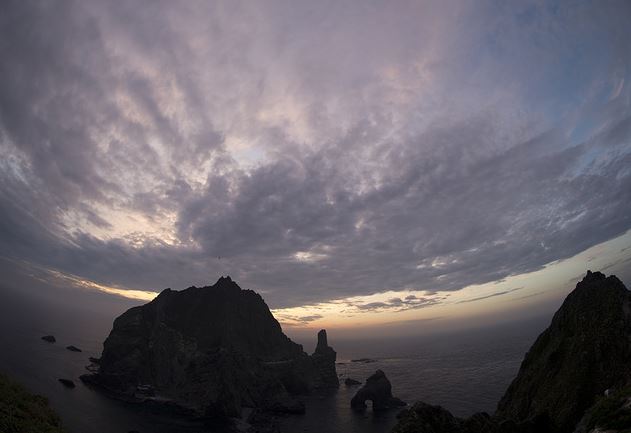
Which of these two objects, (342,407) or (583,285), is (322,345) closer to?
(342,407)

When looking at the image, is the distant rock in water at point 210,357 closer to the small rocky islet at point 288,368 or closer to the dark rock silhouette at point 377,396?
the small rocky islet at point 288,368

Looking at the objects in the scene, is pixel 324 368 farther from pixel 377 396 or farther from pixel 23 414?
pixel 23 414

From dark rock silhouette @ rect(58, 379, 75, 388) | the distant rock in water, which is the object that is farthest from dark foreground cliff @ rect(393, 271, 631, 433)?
dark rock silhouette @ rect(58, 379, 75, 388)

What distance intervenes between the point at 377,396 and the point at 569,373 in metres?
70.0

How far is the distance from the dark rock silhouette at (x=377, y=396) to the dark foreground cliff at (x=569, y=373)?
62260 millimetres

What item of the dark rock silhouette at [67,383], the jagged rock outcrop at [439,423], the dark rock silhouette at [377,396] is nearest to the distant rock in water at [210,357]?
the dark rock silhouette at [67,383]

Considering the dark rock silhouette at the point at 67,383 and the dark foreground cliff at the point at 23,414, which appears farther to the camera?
the dark rock silhouette at the point at 67,383

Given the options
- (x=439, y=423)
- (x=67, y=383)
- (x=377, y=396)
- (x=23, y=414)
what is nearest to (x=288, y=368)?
(x=377, y=396)

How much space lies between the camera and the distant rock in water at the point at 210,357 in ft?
279

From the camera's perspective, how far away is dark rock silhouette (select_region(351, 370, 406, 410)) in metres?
86.6

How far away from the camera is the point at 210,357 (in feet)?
295

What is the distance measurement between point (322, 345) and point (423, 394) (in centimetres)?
4642

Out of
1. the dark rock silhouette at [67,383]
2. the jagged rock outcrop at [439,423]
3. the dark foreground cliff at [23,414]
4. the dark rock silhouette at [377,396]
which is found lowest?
the dark rock silhouette at [377,396]

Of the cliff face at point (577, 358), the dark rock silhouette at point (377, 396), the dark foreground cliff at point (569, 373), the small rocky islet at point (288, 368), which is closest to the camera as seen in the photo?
the dark foreground cliff at point (569, 373)
